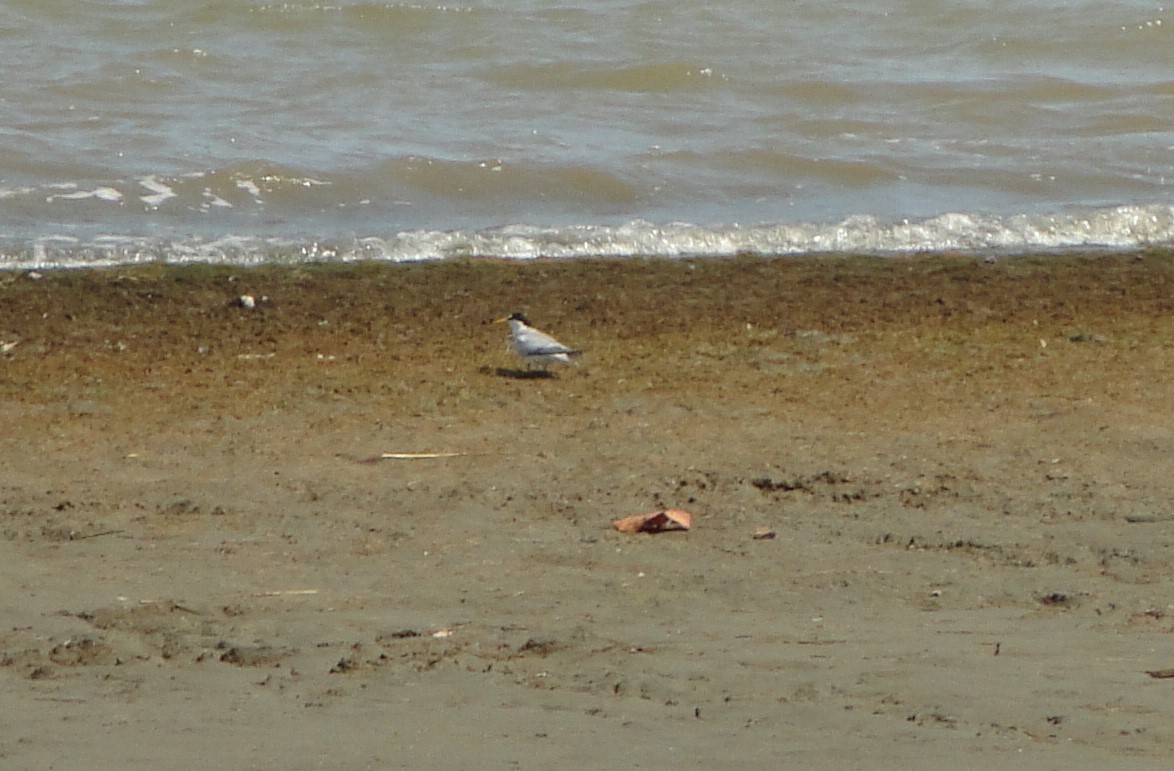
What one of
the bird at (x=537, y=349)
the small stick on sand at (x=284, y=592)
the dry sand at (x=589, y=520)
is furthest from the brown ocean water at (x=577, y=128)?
the small stick on sand at (x=284, y=592)

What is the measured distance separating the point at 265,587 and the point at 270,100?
27.8ft

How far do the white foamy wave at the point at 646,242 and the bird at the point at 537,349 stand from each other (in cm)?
212

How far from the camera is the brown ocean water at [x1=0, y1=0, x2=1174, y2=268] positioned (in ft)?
28.9

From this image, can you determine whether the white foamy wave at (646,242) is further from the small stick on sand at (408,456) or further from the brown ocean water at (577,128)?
the small stick on sand at (408,456)

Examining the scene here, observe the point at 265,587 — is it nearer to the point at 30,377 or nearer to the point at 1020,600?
the point at 1020,600

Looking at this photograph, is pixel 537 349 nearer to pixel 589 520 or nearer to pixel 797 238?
pixel 589 520

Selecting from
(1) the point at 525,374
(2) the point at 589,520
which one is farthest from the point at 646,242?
(2) the point at 589,520

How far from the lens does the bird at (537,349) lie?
19.6 feet

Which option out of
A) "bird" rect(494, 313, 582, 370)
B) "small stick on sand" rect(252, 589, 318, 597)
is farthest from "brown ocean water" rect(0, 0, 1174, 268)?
"small stick on sand" rect(252, 589, 318, 597)

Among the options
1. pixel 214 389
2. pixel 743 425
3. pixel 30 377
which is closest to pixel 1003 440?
pixel 743 425

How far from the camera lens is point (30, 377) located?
600 cm

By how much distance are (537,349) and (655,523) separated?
189 centimetres

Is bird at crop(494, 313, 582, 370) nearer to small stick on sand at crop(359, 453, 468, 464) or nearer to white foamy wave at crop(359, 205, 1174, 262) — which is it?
small stick on sand at crop(359, 453, 468, 464)

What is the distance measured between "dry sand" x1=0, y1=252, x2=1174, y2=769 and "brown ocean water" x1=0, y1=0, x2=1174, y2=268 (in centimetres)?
109
